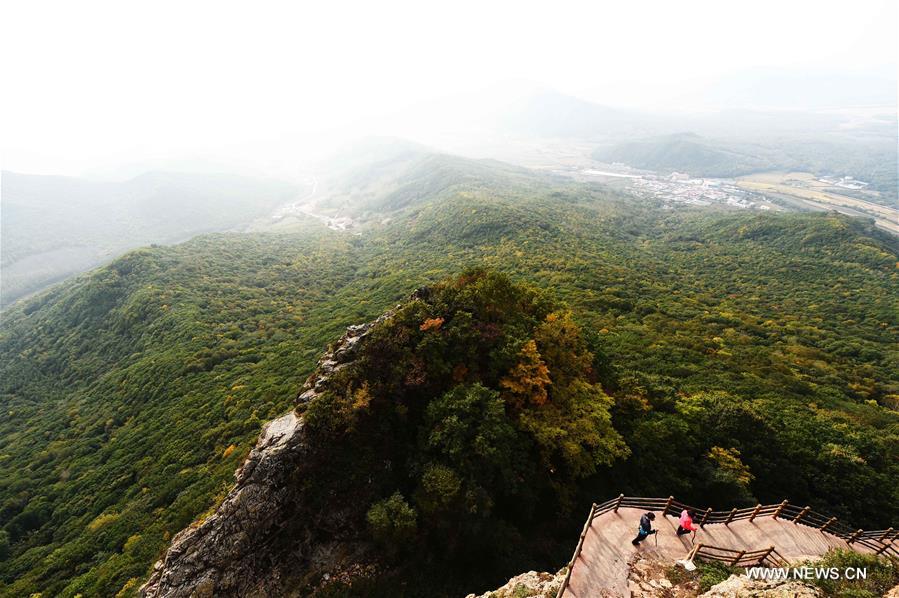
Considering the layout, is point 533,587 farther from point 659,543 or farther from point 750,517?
point 750,517

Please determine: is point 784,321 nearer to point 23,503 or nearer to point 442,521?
point 442,521

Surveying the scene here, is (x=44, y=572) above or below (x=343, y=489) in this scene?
below

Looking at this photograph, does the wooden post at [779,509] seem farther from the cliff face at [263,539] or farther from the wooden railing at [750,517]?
the cliff face at [263,539]

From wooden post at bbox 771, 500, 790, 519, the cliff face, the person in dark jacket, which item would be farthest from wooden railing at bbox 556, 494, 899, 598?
the cliff face

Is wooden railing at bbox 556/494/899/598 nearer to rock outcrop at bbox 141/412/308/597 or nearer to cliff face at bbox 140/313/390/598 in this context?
cliff face at bbox 140/313/390/598

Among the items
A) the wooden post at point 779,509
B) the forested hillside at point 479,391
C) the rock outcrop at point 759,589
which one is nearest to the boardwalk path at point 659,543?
the wooden post at point 779,509

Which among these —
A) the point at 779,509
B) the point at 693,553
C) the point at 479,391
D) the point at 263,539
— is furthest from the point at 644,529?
the point at 263,539

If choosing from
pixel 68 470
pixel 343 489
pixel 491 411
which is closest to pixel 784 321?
pixel 491 411
